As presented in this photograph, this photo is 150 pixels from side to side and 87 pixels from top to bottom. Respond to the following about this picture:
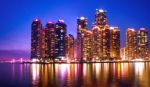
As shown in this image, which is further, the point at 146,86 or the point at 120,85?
the point at 120,85

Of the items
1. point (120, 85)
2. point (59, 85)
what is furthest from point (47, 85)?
point (120, 85)

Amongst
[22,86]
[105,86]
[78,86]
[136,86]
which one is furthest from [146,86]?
[22,86]

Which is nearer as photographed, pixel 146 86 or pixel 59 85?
pixel 146 86

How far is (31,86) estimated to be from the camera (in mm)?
60688

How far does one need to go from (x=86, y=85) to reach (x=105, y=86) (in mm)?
3218

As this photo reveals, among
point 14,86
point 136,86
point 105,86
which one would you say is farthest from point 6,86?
point 136,86

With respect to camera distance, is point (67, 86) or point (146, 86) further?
point (67, 86)

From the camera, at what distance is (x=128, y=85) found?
202 ft

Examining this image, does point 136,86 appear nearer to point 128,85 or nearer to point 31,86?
point 128,85

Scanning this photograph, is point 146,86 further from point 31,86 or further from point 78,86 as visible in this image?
point 31,86

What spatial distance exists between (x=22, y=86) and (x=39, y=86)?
3.43 metres

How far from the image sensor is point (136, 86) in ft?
195

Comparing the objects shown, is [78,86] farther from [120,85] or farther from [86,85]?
[120,85]

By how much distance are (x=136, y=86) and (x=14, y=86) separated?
19095 mm
